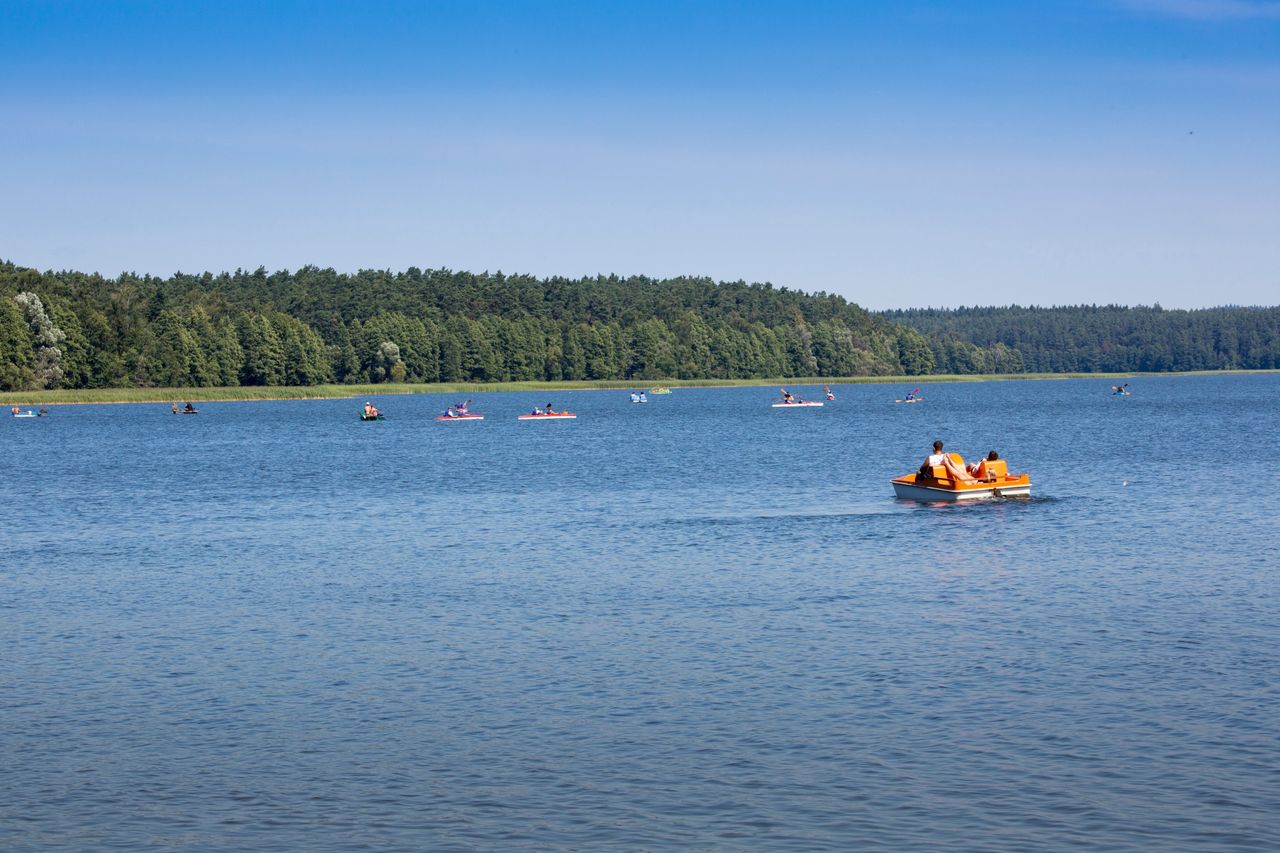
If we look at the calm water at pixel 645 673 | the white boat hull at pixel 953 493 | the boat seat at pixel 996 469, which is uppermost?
the boat seat at pixel 996 469

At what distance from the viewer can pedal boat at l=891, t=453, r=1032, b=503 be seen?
4872 cm

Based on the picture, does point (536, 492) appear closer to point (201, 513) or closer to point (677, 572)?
point (201, 513)

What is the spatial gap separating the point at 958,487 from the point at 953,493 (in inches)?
10.1

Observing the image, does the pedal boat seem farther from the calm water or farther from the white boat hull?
the calm water

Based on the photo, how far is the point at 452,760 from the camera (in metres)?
18.0

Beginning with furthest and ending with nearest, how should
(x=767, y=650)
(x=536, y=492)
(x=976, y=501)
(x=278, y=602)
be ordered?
(x=536, y=492) < (x=976, y=501) < (x=278, y=602) < (x=767, y=650)

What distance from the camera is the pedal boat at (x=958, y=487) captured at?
48.7 metres

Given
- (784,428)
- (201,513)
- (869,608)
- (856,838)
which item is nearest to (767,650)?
(869,608)

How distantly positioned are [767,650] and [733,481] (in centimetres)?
3730

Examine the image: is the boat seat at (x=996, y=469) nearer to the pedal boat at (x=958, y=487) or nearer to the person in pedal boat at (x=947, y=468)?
the pedal boat at (x=958, y=487)

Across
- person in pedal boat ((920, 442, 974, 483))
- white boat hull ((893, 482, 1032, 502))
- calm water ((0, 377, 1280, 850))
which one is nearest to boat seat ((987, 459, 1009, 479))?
white boat hull ((893, 482, 1032, 502))

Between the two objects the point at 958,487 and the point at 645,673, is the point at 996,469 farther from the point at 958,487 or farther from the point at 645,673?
the point at 645,673

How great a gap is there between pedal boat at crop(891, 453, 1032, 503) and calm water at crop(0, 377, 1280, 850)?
2.10 feet

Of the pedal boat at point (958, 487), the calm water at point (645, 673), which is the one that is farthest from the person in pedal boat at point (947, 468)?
the calm water at point (645, 673)
